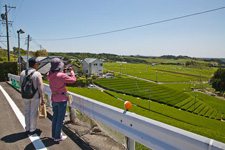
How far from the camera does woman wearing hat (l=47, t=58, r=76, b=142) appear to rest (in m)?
3.16

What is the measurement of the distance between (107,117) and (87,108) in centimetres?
74

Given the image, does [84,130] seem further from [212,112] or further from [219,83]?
[219,83]

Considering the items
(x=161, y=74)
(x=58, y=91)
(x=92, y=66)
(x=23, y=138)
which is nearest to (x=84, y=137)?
(x=58, y=91)

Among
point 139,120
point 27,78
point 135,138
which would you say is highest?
point 27,78

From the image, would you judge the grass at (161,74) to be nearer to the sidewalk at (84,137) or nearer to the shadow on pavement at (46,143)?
the sidewalk at (84,137)

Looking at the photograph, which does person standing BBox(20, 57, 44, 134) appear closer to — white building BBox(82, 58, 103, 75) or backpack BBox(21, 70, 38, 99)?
backpack BBox(21, 70, 38, 99)

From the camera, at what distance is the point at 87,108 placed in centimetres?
365

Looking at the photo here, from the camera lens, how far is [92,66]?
63312 mm

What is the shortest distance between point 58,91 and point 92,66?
2383 inches

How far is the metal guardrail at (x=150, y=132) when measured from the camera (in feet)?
5.71

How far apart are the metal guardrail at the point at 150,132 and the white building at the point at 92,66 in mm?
59686

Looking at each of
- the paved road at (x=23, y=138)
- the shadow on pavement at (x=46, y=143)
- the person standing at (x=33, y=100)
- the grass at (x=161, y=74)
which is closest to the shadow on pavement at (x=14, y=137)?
the paved road at (x=23, y=138)

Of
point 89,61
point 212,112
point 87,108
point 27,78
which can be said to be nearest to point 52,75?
point 27,78

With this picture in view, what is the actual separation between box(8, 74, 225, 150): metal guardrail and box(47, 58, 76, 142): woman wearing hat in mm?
628
